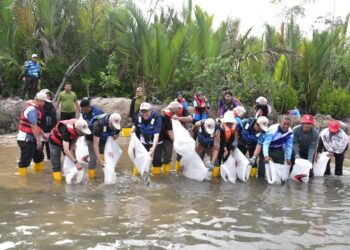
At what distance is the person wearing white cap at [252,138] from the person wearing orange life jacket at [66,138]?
2.43m

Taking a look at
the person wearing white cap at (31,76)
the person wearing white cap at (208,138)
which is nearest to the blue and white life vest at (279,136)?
the person wearing white cap at (208,138)

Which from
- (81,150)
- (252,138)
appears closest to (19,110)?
(81,150)

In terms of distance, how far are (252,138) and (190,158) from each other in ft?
3.63

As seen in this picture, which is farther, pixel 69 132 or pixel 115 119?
pixel 115 119

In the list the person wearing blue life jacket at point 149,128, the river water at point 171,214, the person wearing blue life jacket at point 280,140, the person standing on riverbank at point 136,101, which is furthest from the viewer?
the person standing on riverbank at point 136,101

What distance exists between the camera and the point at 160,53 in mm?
14578

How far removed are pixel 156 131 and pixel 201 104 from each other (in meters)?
3.30

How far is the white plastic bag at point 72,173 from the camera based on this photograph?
6766 millimetres

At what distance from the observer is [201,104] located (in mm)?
10508

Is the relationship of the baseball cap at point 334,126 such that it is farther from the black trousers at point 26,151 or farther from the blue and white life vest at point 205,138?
the black trousers at point 26,151

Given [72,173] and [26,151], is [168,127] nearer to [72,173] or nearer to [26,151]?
[72,173]

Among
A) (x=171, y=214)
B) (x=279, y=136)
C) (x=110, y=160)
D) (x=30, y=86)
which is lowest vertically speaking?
(x=171, y=214)

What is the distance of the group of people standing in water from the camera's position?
23.0ft

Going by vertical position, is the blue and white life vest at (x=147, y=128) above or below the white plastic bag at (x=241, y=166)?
above
